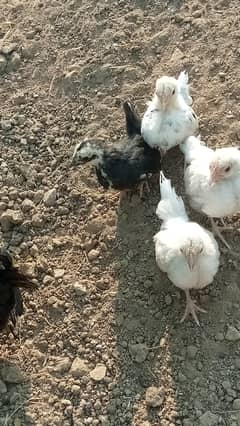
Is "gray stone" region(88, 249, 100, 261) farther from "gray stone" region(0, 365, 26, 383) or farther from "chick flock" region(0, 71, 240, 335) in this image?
"gray stone" region(0, 365, 26, 383)

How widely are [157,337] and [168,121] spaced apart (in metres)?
1.48

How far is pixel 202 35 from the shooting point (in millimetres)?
5562

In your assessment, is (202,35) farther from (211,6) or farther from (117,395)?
(117,395)

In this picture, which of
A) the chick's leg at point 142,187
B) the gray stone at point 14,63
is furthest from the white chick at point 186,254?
the gray stone at point 14,63

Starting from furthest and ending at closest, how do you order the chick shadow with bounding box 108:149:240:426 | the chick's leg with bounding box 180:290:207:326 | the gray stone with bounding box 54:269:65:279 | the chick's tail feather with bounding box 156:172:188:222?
the gray stone with bounding box 54:269:65:279
the chick's tail feather with bounding box 156:172:188:222
the chick's leg with bounding box 180:290:207:326
the chick shadow with bounding box 108:149:240:426

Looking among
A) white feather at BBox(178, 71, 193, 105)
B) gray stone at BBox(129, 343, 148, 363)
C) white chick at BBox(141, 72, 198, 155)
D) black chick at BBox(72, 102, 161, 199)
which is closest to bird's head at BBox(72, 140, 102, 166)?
black chick at BBox(72, 102, 161, 199)

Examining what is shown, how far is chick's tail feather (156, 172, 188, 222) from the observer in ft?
15.2

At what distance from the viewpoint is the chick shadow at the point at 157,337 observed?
4.21 metres

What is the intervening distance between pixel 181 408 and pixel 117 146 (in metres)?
1.78

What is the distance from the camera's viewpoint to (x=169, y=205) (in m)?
4.63

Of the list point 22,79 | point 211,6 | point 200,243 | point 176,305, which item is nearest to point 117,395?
point 176,305

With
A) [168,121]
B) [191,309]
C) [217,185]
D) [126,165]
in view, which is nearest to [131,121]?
[168,121]

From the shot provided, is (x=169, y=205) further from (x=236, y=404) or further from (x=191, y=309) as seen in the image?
(x=236, y=404)

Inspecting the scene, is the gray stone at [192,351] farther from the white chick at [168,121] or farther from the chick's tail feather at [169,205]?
→ the white chick at [168,121]
